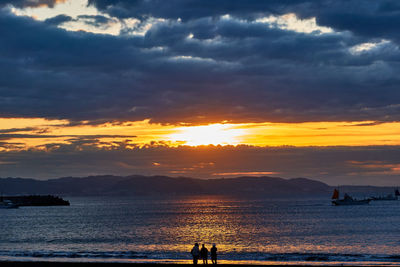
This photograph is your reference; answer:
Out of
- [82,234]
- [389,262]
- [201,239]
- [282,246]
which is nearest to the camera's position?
[389,262]

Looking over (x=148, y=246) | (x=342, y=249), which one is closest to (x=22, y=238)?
(x=148, y=246)

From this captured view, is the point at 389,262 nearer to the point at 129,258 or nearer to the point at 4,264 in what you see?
the point at 129,258

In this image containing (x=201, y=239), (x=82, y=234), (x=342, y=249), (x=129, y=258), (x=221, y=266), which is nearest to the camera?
(x=221, y=266)

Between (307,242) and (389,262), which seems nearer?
(389,262)

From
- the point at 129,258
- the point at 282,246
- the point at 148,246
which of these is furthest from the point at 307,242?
the point at 129,258

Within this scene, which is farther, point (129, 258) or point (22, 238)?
point (22, 238)

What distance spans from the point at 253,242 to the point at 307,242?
24.5 ft

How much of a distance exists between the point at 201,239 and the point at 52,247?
72.7 ft

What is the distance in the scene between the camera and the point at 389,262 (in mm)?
50719

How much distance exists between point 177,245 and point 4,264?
32089mm

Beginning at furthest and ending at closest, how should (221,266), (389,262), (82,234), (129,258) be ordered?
(82,234)
(129,258)
(389,262)
(221,266)

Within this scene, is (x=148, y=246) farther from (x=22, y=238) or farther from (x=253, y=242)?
(x=22, y=238)

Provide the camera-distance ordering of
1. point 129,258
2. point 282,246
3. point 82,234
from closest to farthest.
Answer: point 129,258, point 282,246, point 82,234

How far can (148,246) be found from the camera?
72.2 meters
